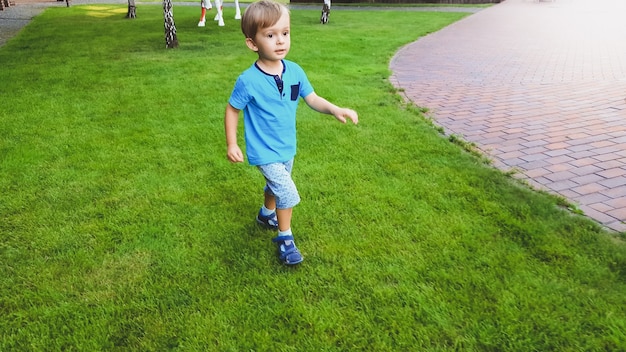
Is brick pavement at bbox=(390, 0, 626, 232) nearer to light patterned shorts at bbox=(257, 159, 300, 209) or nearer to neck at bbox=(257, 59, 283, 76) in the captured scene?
light patterned shorts at bbox=(257, 159, 300, 209)

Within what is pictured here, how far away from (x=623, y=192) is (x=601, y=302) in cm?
156

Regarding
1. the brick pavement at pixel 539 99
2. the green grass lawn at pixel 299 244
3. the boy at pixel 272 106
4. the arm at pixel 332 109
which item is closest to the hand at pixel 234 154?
the boy at pixel 272 106

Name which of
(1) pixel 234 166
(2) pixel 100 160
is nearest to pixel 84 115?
(2) pixel 100 160

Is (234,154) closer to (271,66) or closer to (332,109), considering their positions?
(271,66)

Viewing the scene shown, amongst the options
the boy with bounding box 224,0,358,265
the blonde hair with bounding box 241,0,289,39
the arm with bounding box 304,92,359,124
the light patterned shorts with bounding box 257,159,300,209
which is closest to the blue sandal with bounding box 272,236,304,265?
the boy with bounding box 224,0,358,265

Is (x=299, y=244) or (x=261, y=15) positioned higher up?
(x=261, y=15)

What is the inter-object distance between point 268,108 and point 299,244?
0.89 meters

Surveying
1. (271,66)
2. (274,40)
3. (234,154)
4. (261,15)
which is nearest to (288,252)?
→ (234,154)

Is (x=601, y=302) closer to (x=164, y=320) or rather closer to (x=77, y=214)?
(x=164, y=320)

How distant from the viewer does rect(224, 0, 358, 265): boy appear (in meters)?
2.40

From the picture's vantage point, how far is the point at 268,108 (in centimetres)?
257

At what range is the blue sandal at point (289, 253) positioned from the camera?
8.94ft

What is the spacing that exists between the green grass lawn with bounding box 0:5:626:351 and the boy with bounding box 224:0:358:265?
0.44 meters

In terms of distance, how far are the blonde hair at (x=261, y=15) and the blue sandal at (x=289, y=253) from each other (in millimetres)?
1167
